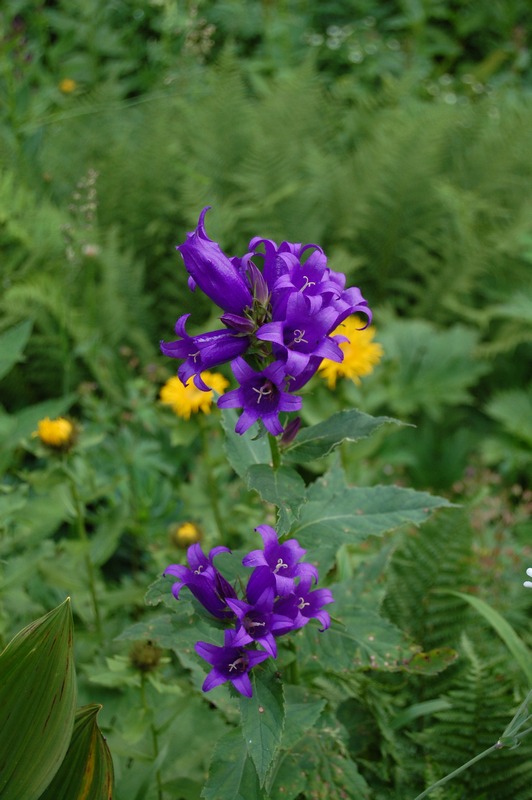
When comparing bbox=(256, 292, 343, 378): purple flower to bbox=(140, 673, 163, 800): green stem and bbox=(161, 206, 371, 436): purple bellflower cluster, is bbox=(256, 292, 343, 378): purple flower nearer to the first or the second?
bbox=(161, 206, 371, 436): purple bellflower cluster

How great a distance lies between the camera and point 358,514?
46.5 inches

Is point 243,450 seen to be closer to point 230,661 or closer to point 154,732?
point 230,661

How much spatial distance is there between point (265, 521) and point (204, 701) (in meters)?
0.42

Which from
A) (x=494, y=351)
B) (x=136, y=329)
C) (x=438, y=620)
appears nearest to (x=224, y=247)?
(x=136, y=329)

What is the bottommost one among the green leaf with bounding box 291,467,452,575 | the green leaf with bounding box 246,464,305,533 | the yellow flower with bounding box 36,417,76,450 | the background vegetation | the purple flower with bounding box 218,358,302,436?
the background vegetation

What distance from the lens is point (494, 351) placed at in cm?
288

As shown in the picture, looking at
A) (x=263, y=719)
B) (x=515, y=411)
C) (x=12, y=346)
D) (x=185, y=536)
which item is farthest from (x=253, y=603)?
(x=515, y=411)

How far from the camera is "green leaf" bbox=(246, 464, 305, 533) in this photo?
3.29 feet

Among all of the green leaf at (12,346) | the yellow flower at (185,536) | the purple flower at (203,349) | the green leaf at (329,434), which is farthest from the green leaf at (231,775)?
the green leaf at (12,346)

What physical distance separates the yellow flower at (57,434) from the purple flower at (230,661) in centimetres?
76

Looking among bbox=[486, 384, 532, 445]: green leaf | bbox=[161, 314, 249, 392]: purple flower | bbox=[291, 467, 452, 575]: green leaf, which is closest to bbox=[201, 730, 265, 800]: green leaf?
bbox=[291, 467, 452, 575]: green leaf

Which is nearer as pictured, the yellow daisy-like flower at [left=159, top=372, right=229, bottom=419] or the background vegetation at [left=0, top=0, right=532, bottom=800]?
the background vegetation at [left=0, top=0, right=532, bottom=800]

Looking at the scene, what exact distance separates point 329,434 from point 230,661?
324 mm

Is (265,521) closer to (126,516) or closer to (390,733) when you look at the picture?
(126,516)
